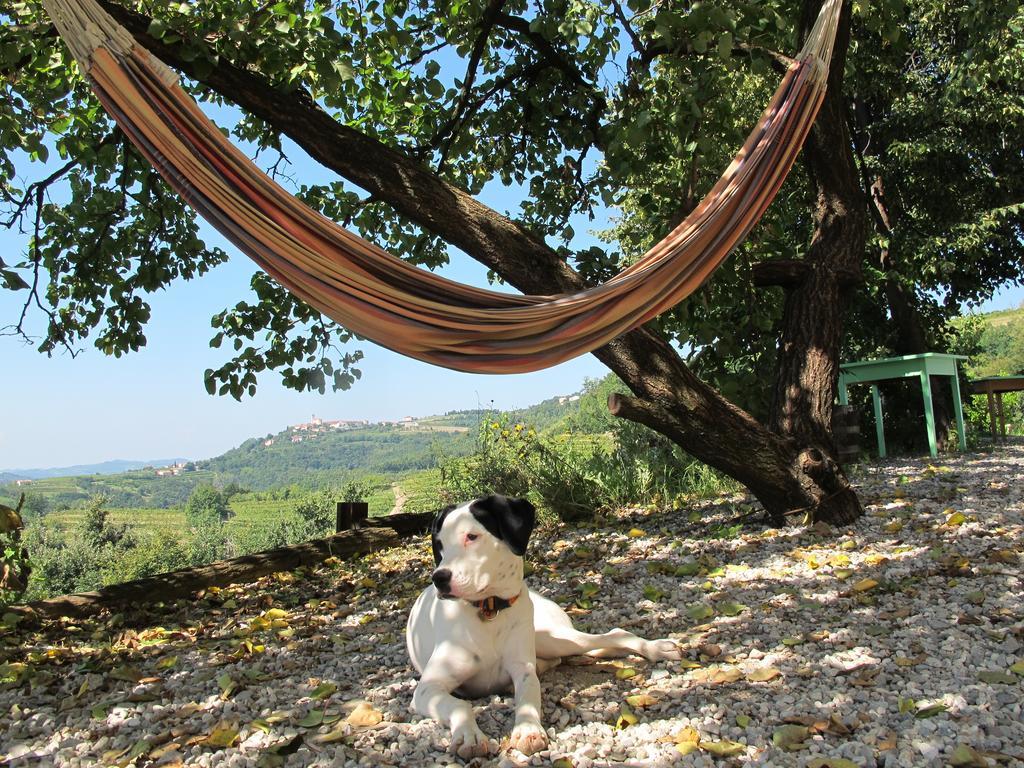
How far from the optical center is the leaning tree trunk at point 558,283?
2928 mm

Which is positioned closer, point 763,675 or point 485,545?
point 485,545

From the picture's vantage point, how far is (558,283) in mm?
3023

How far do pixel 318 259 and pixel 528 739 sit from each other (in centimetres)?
120

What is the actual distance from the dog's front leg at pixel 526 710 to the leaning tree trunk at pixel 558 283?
4.65 ft

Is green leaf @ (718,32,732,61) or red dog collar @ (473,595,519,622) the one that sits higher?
green leaf @ (718,32,732,61)

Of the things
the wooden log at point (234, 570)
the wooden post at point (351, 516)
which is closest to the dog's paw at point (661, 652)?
the wooden log at point (234, 570)

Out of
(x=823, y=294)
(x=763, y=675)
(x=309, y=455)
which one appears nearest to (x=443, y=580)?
(x=763, y=675)

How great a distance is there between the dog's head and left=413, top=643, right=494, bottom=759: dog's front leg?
0.15 m

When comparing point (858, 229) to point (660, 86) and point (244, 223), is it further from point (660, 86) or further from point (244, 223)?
point (244, 223)

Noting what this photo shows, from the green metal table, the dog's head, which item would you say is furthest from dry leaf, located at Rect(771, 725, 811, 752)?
the green metal table

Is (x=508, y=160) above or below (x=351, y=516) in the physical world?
above

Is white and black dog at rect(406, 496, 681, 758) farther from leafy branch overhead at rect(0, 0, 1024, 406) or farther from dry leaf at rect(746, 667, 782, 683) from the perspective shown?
leafy branch overhead at rect(0, 0, 1024, 406)

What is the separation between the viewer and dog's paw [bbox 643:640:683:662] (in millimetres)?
1895

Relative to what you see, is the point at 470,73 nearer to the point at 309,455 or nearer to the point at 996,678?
the point at 996,678
